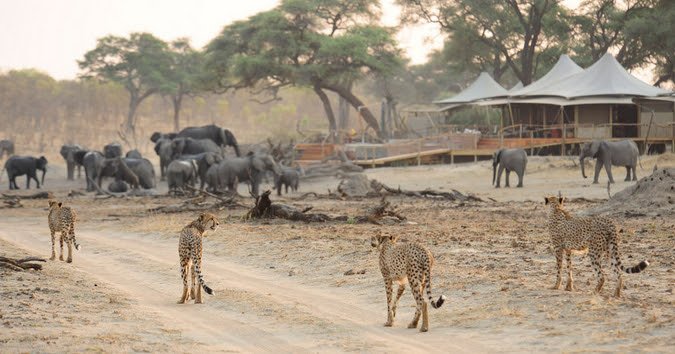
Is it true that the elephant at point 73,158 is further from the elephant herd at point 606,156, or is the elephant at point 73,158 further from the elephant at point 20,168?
the elephant herd at point 606,156

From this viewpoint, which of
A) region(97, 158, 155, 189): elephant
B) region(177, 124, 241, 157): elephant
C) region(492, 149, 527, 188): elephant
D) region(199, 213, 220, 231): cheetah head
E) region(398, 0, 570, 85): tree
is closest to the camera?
region(199, 213, 220, 231): cheetah head

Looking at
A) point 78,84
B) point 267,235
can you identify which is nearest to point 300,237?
point 267,235

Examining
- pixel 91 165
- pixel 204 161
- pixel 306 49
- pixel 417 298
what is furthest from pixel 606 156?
pixel 306 49

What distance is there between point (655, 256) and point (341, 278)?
15.3 feet

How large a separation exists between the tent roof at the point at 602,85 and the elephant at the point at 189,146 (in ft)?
53.7

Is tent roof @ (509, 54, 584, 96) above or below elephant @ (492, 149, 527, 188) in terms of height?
above

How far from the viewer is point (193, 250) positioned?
12.8m

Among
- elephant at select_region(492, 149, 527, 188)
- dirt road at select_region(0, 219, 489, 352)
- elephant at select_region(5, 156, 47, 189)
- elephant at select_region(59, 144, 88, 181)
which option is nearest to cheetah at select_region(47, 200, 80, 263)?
dirt road at select_region(0, 219, 489, 352)

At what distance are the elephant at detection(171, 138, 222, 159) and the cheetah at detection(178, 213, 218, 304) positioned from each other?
31788mm

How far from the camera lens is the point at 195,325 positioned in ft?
38.1

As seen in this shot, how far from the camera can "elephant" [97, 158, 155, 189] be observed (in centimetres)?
4041

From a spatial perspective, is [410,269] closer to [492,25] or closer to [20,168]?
[20,168]

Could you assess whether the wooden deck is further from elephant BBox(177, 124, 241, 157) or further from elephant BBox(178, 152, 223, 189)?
elephant BBox(178, 152, 223, 189)

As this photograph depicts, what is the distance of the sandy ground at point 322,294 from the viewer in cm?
1057
